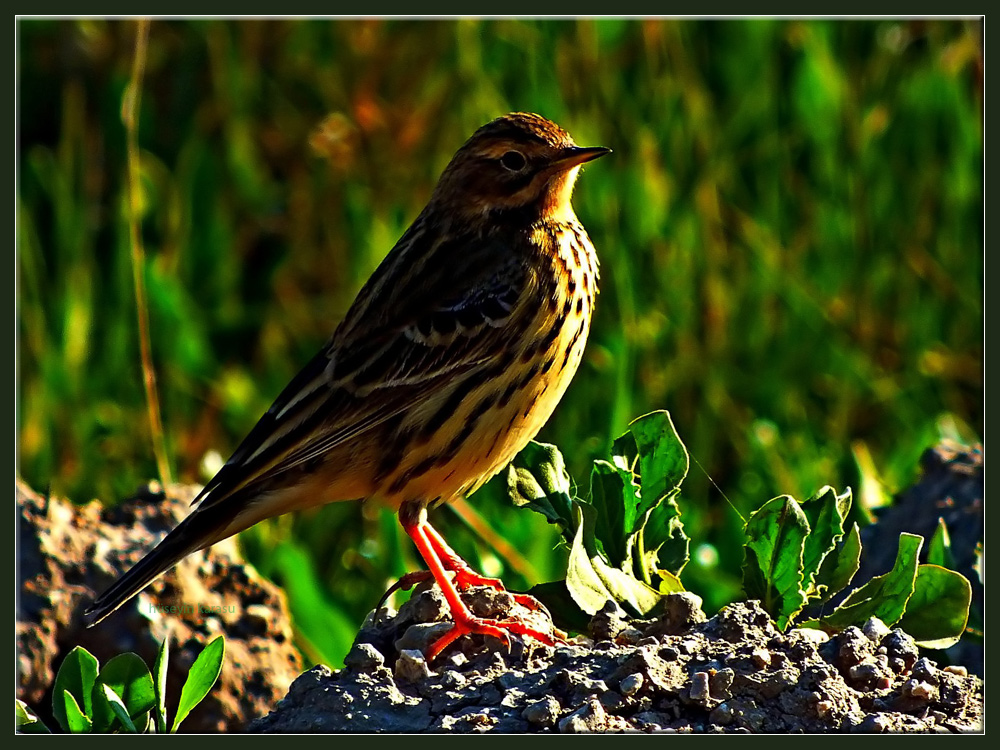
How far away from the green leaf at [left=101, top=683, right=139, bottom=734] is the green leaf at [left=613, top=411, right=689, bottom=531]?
1488mm

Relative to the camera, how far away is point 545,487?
14.0 feet

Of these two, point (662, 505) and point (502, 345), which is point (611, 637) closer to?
point (662, 505)

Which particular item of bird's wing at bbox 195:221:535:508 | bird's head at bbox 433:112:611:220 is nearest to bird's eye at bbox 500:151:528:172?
bird's head at bbox 433:112:611:220

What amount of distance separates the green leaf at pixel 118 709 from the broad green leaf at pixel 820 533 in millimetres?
1837

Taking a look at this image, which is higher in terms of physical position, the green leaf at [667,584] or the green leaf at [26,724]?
the green leaf at [667,584]

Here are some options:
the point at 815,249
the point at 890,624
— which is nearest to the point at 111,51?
the point at 815,249

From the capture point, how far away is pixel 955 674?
3770mm

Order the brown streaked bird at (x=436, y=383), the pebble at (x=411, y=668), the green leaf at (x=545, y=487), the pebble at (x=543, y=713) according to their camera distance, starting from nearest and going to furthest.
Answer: the pebble at (x=543, y=713) → the pebble at (x=411, y=668) → the green leaf at (x=545, y=487) → the brown streaked bird at (x=436, y=383)

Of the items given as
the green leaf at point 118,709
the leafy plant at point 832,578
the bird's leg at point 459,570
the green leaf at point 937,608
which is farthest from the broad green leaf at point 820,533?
the green leaf at point 118,709

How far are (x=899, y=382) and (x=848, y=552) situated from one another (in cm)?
324

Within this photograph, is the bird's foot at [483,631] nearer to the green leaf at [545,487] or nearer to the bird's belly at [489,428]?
the green leaf at [545,487]

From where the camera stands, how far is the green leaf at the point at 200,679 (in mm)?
3855

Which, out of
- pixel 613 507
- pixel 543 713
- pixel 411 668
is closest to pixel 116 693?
pixel 411 668

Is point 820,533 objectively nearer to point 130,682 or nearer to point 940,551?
point 940,551
